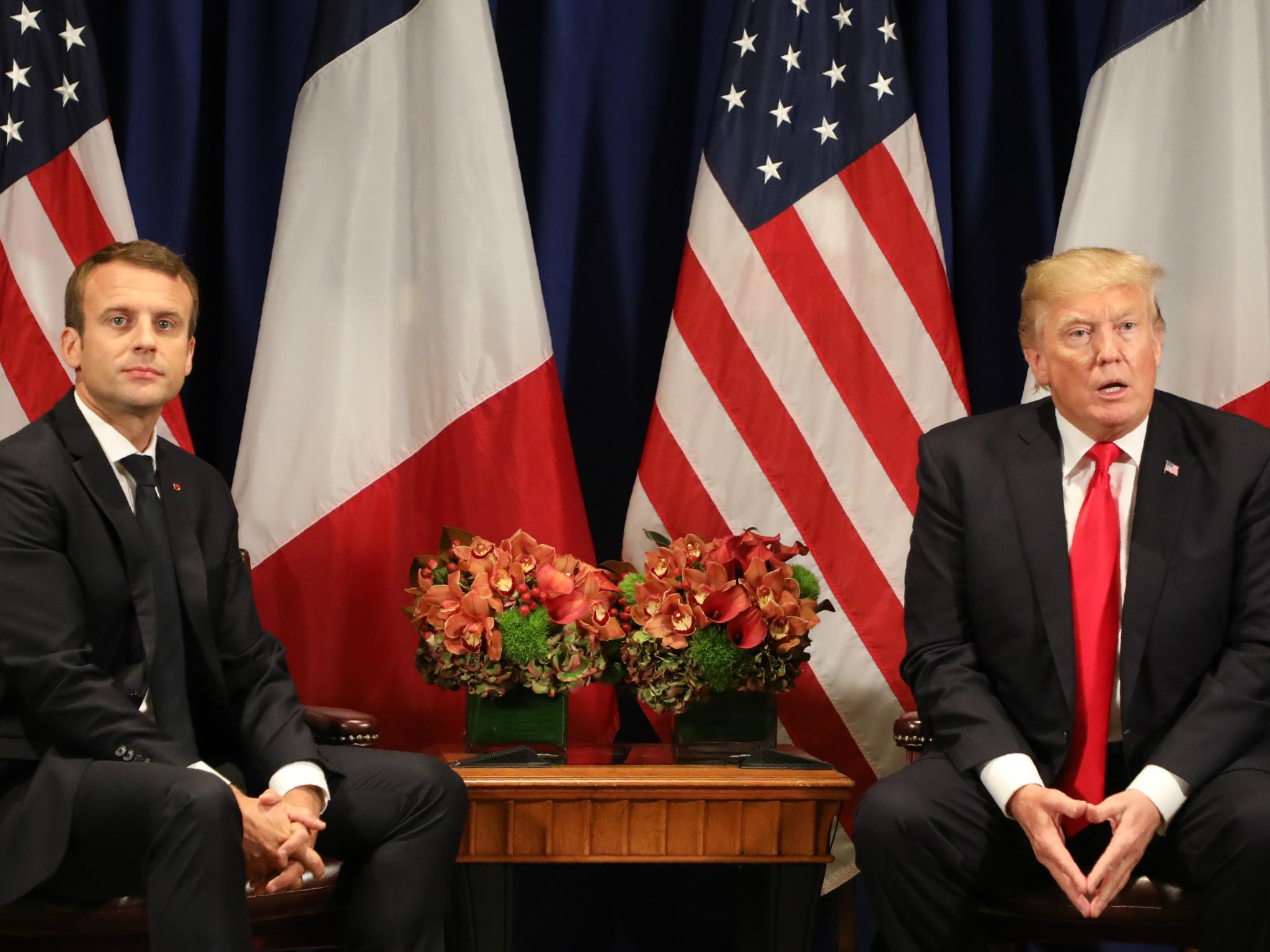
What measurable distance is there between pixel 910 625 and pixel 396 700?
4.15 ft

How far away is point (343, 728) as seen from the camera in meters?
2.82

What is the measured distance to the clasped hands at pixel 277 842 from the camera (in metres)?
2.36

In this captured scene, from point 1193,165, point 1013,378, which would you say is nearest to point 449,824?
point 1013,378

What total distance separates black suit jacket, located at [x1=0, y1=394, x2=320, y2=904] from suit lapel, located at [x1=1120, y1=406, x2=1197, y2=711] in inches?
57.2

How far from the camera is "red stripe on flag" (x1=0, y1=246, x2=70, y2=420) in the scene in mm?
3387

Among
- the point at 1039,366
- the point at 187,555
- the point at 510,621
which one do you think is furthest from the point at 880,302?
the point at 187,555

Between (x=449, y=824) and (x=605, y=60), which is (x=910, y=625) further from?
(x=605, y=60)

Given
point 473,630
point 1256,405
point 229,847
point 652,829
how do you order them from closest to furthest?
point 229,847
point 652,829
point 473,630
point 1256,405

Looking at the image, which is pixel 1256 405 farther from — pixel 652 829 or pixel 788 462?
pixel 652 829

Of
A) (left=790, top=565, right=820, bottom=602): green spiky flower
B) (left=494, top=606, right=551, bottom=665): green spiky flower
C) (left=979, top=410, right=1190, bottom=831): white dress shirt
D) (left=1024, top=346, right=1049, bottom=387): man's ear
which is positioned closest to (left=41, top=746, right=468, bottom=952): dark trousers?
(left=494, top=606, right=551, bottom=665): green spiky flower

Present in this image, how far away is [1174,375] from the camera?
3.41 metres

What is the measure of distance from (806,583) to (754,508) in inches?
16.2

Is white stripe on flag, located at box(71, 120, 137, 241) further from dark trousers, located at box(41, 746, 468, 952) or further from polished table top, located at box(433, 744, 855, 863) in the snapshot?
polished table top, located at box(433, 744, 855, 863)

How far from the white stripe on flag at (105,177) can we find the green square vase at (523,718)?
4.74 feet
